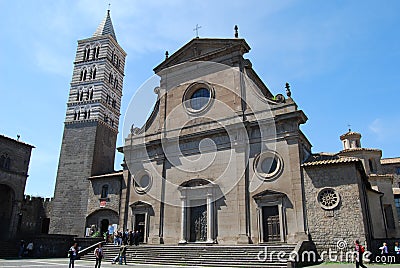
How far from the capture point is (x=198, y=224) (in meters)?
22.6

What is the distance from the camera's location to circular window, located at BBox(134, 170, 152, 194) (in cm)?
2553

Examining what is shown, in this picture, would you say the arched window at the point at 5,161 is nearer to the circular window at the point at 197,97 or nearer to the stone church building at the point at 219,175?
the stone church building at the point at 219,175

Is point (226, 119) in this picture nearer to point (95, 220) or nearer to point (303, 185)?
point (303, 185)

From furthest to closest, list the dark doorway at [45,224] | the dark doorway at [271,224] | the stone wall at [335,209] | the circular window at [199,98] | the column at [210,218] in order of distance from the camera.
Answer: the dark doorway at [45,224]
the circular window at [199,98]
the column at [210,218]
the dark doorway at [271,224]
the stone wall at [335,209]

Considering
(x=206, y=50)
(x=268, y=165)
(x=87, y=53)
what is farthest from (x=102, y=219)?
(x=87, y=53)

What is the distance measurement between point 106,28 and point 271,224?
33.1 m

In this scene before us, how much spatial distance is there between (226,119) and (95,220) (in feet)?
50.4

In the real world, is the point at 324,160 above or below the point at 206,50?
below

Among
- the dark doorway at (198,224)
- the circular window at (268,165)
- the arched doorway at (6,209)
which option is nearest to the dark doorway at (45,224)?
the arched doorway at (6,209)

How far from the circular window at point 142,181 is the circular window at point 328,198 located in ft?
41.8

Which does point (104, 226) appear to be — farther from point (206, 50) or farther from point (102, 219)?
point (206, 50)

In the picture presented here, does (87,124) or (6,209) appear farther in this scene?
(87,124)

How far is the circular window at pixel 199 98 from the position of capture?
25.5 m

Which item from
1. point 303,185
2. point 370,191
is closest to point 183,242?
point 303,185
